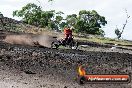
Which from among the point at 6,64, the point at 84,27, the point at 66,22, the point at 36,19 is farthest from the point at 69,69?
the point at 66,22

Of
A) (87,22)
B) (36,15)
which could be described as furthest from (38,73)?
(87,22)

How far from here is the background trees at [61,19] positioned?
88625mm

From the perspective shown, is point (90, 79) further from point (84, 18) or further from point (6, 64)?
point (84, 18)

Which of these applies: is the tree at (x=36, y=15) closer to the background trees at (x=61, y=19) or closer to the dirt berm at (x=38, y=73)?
the background trees at (x=61, y=19)

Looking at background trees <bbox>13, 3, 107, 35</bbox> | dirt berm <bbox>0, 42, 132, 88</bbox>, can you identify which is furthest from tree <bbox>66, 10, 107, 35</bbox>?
dirt berm <bbox>0, 42, 132, 88</bbox>

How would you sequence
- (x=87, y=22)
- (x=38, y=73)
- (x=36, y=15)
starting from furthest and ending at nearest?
(x=87, y=22) → (x=36, y=15) → (x=38, y=73)

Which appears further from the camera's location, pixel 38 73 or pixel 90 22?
pixel 90 22

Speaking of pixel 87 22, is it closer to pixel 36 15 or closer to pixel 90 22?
pixel 90 22

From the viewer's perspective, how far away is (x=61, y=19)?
96.6 meters

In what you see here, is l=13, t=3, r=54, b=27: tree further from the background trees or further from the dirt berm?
the dirt berm

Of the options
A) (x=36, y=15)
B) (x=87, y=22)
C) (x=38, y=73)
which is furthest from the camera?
(x=87, y=22)

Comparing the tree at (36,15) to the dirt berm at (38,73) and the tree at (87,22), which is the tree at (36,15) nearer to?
the tree at (87,22)

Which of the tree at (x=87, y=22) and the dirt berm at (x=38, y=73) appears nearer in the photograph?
the dirt berm at (x=38, y=73)

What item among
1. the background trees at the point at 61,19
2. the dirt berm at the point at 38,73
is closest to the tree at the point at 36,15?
the background trees at the point at 61,19
